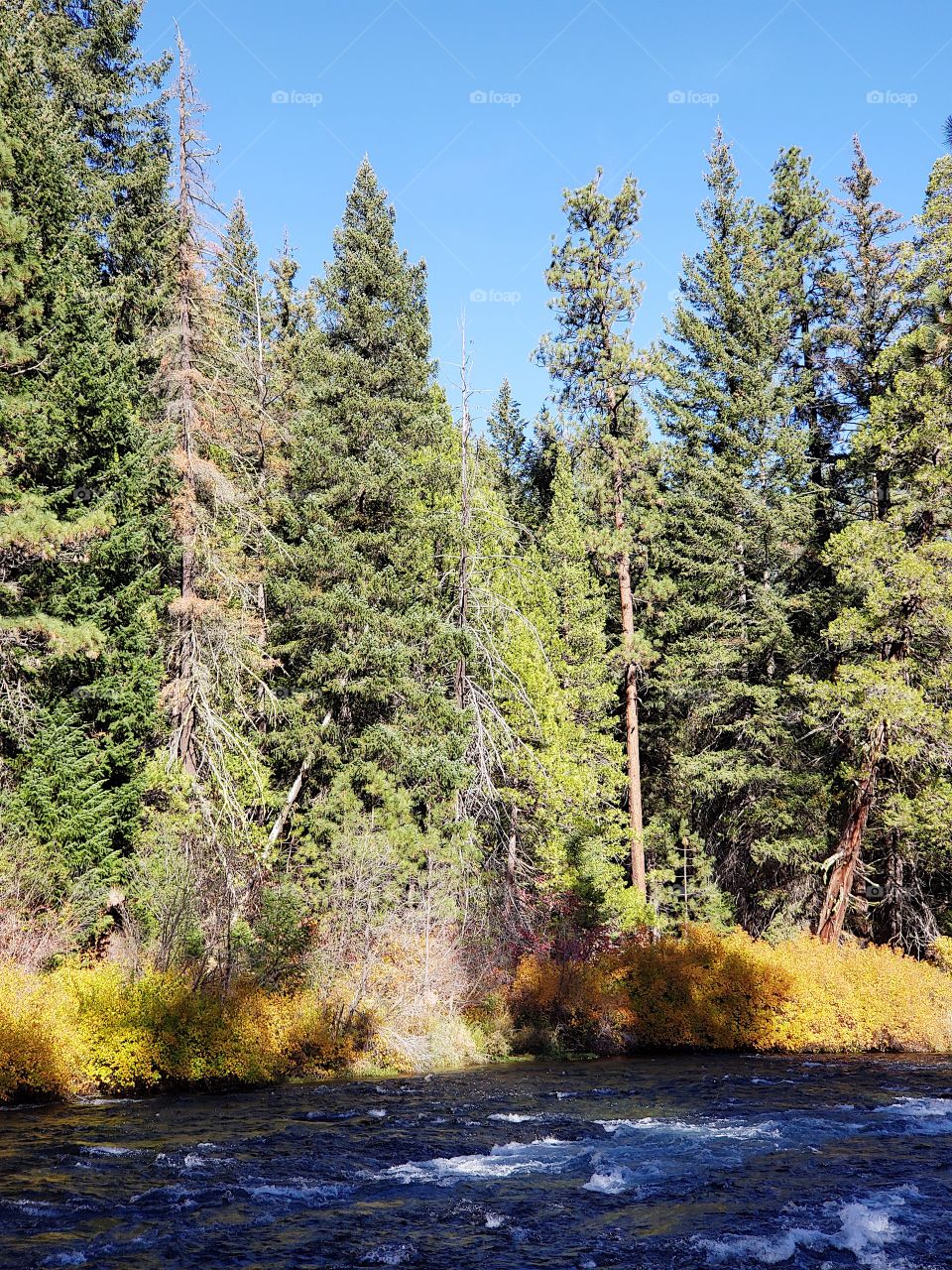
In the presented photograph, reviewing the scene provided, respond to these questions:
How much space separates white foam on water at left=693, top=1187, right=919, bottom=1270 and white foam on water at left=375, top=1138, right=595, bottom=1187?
9.36 feet

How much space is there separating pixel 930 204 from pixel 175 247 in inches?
742

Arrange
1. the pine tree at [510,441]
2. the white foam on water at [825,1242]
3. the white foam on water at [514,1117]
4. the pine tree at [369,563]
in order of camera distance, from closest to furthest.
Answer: the white foam on water at [825,1242], the white foam on water at [514,1117], the pine tree at [369,563], the pine tree at [510,441]

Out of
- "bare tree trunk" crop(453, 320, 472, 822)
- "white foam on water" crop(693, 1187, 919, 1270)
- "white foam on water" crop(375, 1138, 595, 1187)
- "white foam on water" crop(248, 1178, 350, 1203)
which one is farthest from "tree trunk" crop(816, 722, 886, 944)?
"white foam on water" crop(248, 1178, 350, 1203)

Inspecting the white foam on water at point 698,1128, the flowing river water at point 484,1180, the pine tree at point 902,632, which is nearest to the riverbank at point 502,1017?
the flowing river water at point 484,1180

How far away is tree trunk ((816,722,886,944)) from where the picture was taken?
23.9 meters

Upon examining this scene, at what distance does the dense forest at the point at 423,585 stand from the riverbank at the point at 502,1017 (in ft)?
3.43

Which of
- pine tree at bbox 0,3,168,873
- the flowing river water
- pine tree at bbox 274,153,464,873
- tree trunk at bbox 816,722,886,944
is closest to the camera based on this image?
the flowing river water

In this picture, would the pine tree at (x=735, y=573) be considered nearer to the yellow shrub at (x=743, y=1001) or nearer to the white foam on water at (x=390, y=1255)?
the yellow shrub at (x=743, y=1001)

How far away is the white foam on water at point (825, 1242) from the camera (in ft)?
26.0

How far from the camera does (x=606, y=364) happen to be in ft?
96.3

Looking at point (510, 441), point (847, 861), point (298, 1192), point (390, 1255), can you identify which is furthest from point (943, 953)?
point (510, 441)

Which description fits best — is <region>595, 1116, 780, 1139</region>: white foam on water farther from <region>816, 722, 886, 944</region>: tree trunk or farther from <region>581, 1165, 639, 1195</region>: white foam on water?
<region>816, 722, 886, 944</region>: tree trunk

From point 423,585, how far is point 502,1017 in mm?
10663

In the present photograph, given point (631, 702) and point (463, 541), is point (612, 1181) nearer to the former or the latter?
point (463, 541)
